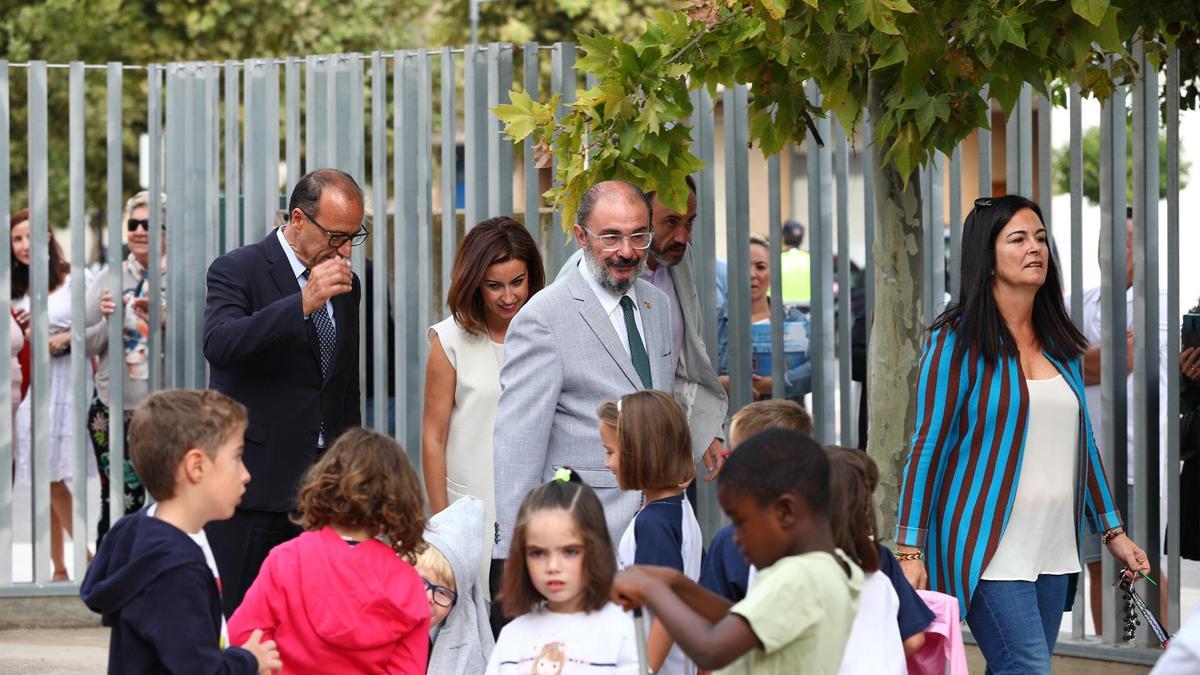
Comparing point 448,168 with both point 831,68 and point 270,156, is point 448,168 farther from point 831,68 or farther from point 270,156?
point 831,68

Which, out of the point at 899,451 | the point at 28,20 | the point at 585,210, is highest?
the point at 28,20

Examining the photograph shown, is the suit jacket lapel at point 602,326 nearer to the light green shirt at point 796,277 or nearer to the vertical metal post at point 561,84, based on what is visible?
the vertical metal post at point 561,84

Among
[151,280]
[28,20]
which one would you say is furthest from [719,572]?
[28,20]

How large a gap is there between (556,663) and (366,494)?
2.09 ft

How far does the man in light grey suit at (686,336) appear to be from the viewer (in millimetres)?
5992

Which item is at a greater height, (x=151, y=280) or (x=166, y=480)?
(x=151, y=280)

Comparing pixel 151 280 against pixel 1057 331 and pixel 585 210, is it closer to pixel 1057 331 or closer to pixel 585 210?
pixel 585 210

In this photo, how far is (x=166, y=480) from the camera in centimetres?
401

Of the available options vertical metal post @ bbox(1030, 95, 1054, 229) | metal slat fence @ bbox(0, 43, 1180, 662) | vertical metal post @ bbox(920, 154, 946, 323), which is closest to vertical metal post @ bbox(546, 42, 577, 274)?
metal slat fence @ bbox(0, 43, 1180, 662)

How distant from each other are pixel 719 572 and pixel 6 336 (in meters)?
4.69

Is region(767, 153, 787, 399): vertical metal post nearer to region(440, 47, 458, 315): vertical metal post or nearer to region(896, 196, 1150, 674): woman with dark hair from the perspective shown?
region(440, 47, 458, 315): vertical metal post

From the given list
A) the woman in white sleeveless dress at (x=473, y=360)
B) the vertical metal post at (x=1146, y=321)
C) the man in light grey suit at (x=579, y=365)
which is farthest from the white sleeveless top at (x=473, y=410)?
the vertical metal post at (x=1146, y=321)

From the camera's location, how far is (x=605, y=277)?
210 inches

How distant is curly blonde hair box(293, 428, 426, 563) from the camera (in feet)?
14.4
